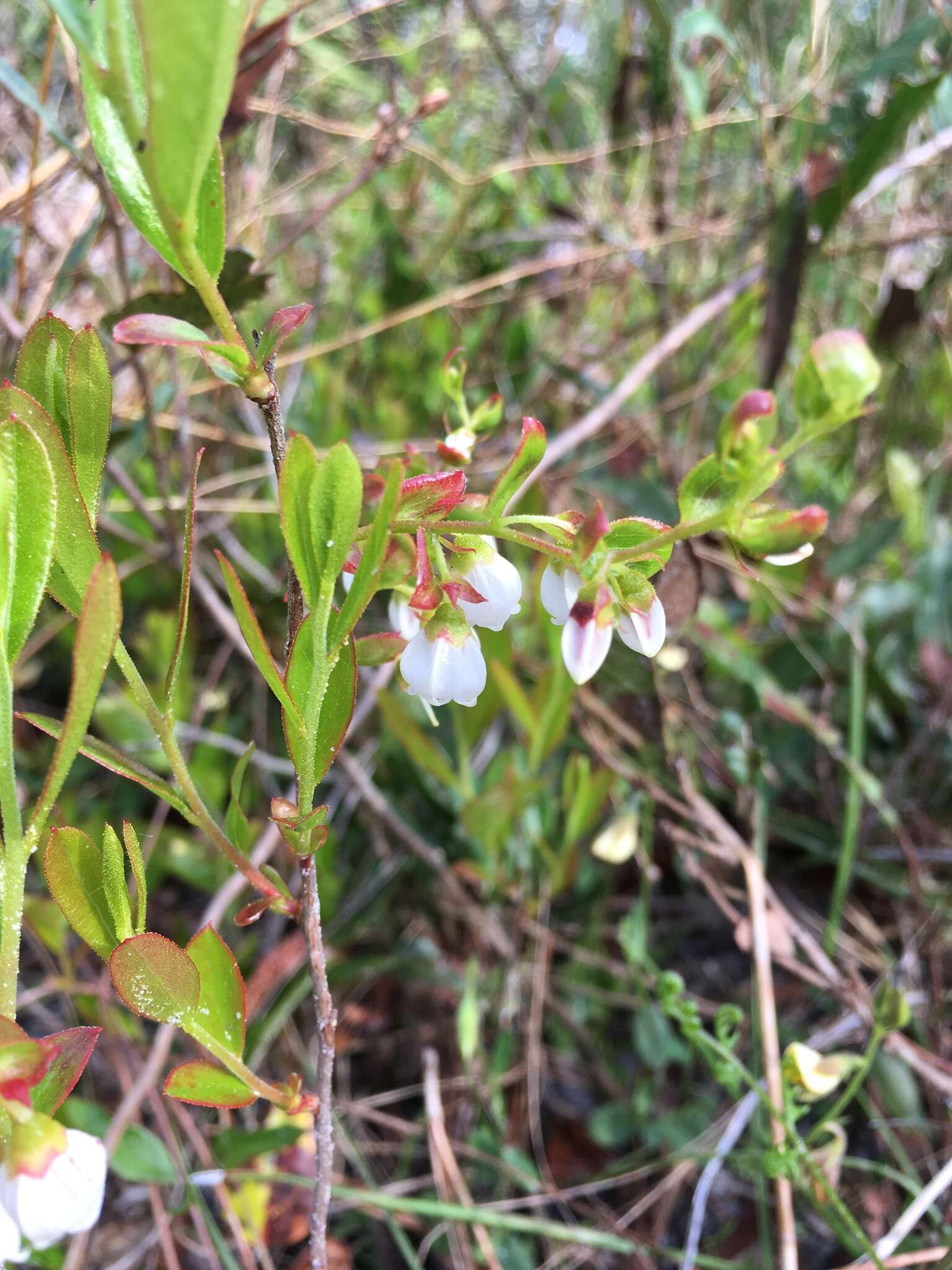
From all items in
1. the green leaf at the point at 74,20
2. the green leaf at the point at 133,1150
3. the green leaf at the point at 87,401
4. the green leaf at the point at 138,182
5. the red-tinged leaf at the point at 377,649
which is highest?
the green leaf at the point at 74,20

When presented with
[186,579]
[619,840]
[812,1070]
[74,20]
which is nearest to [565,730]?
[619,840]

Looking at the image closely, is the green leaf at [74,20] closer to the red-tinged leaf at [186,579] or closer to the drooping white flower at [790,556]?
the red-tinged leaf at [186,579]

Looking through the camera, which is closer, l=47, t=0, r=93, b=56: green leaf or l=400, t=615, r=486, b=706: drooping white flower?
l=47, t=0, r=93, b=56: green leaf

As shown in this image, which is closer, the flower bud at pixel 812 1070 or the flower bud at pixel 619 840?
the flower bud at pixel 812 1070

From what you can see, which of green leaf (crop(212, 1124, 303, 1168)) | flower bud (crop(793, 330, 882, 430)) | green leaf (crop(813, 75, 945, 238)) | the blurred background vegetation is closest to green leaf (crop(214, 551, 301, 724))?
the blurred background vegetation

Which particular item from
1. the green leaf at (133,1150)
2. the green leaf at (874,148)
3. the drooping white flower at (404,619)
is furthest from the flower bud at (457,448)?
the green leaf at (874,148)

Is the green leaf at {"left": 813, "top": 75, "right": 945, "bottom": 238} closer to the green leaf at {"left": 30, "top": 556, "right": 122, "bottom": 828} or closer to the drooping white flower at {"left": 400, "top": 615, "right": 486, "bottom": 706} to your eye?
the drooping white flower at {"left": 400, "top": 615, "right": 486, "bottom": 706}

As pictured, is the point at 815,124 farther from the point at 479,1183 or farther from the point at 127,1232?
the point at 127,1232
